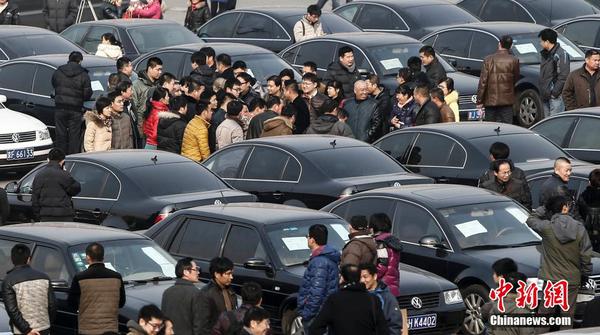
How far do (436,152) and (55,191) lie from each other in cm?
468

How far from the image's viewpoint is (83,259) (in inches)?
609

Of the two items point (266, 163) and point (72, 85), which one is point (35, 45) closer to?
point (72, 85)

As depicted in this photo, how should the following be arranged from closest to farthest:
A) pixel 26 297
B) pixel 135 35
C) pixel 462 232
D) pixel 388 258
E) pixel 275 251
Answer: pixel 26 297, pixel 388 258, pixel 275 251, pixel 462 232, pixel 135 35

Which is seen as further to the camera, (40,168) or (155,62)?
(155,62)

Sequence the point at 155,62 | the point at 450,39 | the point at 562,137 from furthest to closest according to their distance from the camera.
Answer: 1. the point at 450,39
2. the point at 155,62
3. the point at 562,137

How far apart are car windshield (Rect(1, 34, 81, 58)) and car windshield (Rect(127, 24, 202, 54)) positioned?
1142 mm

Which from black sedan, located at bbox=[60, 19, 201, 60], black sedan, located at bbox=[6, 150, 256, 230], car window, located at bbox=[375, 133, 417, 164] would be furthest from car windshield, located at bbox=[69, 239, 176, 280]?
black sedan, located at bbox=[60, 19, 201, 60]

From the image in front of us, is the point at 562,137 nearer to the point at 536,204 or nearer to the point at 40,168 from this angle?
the point at 536,204

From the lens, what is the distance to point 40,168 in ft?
64.6

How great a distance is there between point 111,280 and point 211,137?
306 inches

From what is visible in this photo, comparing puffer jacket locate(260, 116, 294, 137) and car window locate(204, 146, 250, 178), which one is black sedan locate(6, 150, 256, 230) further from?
puffer jacket locate(260, 116, 294, 137)

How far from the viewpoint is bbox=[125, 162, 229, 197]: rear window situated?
19000 mm

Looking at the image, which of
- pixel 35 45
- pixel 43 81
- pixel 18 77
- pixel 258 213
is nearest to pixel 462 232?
pixel 258 213

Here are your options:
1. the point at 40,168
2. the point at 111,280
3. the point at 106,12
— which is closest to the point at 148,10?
the point at 106,12
